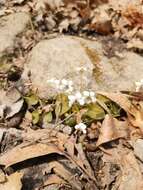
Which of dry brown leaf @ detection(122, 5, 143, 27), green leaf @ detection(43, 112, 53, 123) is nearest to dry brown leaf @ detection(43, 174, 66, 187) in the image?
green leaf @ detection(43, 112, 53, 123)

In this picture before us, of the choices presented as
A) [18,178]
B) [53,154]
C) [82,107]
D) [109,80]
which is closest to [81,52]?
[109,80]

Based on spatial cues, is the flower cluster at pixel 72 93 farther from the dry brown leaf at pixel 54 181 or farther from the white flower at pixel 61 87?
the dry brown leaf at pixel 54 181

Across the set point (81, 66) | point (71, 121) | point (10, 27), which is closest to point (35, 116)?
point (71, 121)

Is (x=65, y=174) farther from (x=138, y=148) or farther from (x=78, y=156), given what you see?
(x=138, y=148)

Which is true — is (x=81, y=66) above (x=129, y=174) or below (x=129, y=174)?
above

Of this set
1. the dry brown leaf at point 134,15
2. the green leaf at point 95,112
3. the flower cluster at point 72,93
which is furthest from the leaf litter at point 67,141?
the dry brown leaf at point 134,15

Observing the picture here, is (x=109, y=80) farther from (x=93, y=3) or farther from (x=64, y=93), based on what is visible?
(x=93, y=3)
